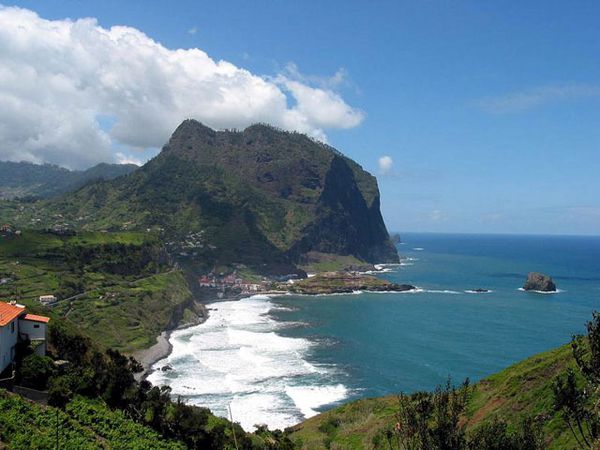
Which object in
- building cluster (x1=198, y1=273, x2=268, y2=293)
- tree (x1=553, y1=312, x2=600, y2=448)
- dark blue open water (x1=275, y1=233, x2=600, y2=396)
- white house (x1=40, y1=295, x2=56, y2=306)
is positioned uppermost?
tree (x1=553, y1=312, x2=600, y2=448)

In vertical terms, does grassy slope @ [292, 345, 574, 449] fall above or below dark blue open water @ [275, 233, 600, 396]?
above

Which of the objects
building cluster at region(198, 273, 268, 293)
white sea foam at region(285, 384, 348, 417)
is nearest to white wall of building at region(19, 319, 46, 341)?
white sea foam at region(285, 384, 348, 417)

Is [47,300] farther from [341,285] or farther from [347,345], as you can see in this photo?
[341,285]

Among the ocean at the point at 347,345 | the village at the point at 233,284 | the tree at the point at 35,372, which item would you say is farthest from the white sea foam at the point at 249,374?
the village at the point at 233,284

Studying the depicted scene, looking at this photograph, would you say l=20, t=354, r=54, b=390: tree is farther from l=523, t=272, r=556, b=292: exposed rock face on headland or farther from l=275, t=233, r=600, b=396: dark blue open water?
l=523, t=272, r=556, b=292: exposed rock face on headland

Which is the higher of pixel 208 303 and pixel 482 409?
pixel 482 409

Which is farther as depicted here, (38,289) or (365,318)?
(365,318)

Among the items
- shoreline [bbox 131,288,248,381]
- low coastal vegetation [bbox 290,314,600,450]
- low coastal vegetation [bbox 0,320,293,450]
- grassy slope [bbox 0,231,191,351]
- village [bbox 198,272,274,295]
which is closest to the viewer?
low coastal vegetation [bbox 290,314,600,450]

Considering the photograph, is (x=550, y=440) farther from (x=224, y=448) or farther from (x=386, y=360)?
(x=386, y=360)

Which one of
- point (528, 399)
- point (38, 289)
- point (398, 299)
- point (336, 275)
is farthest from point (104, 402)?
point (336, 275)
